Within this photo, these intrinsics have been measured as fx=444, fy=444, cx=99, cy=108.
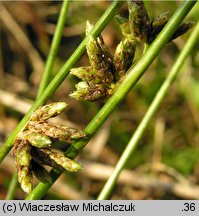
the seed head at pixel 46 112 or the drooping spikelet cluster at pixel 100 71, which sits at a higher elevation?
the drooping spikelet cluster at pixel 100 71

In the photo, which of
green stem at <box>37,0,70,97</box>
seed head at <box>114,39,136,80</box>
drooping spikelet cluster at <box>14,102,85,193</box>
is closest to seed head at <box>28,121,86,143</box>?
drooping spikelet cluster at <box>14,102,85,193</box>

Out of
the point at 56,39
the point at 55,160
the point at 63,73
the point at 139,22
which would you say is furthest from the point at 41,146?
the point at 56,39

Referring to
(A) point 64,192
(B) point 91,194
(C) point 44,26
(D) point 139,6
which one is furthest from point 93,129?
(C) point 44,26

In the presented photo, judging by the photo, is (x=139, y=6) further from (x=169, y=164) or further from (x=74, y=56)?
(x=169, y=164)

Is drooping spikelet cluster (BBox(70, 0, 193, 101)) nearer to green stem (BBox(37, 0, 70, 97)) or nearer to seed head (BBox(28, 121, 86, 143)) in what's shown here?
seed head (BBox(28, 121, 86, 143))

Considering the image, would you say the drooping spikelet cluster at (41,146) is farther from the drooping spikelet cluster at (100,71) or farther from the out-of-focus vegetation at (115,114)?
the out-of-focus vegetation at (115,114)

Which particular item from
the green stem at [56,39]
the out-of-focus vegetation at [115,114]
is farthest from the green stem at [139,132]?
the out-of-focus vegetation at [115,114]

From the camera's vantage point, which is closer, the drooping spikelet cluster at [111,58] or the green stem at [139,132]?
the drooping spikelet cluster at [111,58]

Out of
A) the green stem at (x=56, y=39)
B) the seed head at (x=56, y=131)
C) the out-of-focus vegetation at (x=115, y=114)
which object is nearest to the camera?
the seed head at (x=56, y=131)
